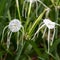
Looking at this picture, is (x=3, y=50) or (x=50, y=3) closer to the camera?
(x=3, y=50)

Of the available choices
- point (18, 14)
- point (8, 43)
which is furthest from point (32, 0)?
point (8, 43)

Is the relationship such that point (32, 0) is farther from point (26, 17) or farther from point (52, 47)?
point (52, 47)

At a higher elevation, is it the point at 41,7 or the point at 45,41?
the point at 41,7

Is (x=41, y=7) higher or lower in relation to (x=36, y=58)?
higher

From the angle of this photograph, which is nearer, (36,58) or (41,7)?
(36,58)

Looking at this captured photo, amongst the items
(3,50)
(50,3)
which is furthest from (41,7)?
(3,50)

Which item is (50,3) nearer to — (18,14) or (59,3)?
(59,3)

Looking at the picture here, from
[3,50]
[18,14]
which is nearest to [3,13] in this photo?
[18,14]
